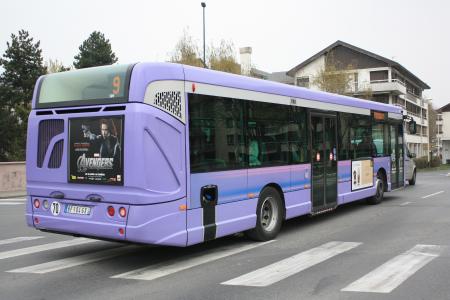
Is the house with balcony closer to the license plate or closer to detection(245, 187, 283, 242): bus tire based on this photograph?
detection(245, 187, 283, 242): bus tire

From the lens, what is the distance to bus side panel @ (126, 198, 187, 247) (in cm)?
659

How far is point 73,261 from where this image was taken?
774 cm

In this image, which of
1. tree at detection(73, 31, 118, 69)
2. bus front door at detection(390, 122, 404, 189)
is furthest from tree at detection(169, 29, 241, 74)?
bus front door at detection(390, 122, 404, 189)

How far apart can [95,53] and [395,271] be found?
44.3 meters

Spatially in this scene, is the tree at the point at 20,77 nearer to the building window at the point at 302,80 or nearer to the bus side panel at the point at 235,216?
the building window at the point at 302,80

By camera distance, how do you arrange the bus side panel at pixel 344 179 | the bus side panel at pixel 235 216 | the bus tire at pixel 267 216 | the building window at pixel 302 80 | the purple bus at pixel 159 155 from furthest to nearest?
the building window at pixel 302 80
the bus side panel at pixel 344 179
the bus tire at pixel 267 216
the bus side panel at pixel 235 216
the purple bus at pixel 159 155

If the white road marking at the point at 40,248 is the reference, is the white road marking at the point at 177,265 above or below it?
below

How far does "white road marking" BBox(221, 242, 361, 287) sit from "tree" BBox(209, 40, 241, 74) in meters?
29.5

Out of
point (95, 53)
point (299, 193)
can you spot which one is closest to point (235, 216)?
point (299, 193)

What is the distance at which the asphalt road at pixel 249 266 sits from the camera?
19.3 ft

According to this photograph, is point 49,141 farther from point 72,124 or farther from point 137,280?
point 137,280

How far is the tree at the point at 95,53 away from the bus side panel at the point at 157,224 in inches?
1648

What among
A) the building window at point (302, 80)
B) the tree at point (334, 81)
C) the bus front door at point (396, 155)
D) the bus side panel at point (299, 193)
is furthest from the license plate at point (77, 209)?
the building window at point (302, 80)

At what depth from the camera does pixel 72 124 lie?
7363 millimetres
